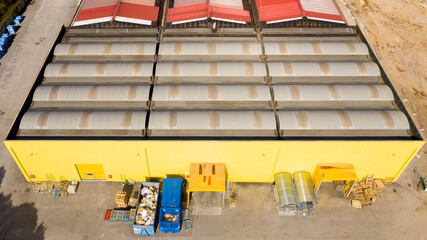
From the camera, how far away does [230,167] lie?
32281 millimetres

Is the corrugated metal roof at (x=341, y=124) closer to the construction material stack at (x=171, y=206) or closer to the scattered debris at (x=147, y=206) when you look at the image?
the construction material stack at (x=171, y=206)

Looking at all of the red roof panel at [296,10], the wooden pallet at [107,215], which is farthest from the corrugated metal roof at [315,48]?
the wooden pallet at [107,215]

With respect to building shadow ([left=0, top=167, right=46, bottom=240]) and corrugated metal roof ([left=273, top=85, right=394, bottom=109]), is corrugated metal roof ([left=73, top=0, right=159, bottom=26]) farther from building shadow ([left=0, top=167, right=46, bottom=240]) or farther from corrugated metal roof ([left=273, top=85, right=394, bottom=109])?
building shadow ([left=0, top=167, right=46, bottom=240])

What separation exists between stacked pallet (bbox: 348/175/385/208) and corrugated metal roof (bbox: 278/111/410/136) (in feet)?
20.7

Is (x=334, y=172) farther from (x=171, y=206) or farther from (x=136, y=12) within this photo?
(x=136, y=12)

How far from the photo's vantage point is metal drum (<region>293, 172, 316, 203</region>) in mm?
30938

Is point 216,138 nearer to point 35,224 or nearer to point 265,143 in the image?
point 265,143

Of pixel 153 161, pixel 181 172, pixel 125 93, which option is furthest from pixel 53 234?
pixel 125 93

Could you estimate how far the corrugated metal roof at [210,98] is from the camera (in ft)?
109

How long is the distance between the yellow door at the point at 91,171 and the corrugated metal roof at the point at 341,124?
21.9 m

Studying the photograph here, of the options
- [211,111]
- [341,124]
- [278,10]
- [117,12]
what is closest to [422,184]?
[341,124]

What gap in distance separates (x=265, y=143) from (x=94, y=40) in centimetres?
3006

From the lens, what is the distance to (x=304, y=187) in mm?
31672

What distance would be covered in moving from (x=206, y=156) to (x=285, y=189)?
9.78 m
